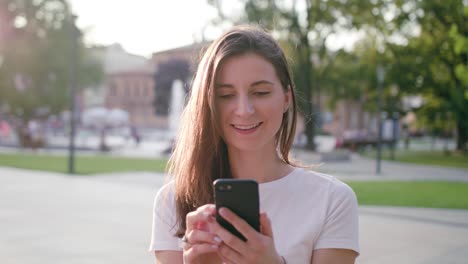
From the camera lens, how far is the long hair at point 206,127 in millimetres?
1846

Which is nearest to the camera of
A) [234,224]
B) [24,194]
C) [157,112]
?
[234,224]

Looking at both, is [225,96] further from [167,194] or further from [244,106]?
[167,194]

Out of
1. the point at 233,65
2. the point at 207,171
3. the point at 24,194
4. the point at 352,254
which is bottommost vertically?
the point at 24,194

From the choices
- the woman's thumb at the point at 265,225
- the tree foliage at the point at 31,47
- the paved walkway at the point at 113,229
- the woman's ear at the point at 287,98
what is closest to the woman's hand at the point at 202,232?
the woman's thumb at the point at 265,225

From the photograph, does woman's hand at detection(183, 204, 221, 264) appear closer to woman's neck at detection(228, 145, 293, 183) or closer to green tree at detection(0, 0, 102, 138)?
woman's neck at detection(228, 145, 293, 183)

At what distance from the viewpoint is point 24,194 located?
11.9m

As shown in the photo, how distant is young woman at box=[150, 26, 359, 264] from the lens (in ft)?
6.05

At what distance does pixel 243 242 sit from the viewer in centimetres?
150

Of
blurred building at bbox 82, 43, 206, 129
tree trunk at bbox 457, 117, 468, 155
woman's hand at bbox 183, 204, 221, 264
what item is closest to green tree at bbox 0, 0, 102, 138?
tree trunk at bbox 457, 117, 468, 155

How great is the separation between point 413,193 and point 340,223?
38.1 feet

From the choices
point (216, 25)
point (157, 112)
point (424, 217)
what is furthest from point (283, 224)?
point (157, 112)

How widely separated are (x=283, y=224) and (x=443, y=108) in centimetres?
3082

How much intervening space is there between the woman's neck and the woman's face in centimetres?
8

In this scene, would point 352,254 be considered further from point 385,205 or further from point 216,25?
point 216,25
